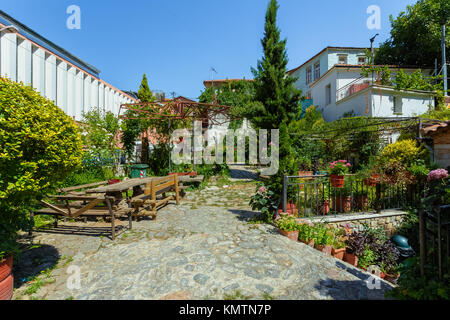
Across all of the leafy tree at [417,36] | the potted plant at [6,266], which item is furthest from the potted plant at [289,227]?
the leafy tree at [417,36]

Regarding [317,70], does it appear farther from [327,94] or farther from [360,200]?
[360,200]

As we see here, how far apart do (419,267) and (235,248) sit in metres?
2.46

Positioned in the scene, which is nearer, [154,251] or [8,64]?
[154,251]

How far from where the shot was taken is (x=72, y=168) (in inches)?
122

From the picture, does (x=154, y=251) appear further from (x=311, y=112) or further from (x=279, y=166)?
(x=311, y=112)

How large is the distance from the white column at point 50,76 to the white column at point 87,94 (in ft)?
6.61

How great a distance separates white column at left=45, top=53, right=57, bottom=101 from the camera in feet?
29.5

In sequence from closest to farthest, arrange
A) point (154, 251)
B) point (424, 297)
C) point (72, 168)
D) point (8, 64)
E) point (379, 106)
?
point (424, 297) → point (72, 168) → point (154, 251) → point (8, 64) → point (379, 106)

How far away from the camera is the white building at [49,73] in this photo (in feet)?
24.1

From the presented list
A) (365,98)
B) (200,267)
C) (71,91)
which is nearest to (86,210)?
(200,267)

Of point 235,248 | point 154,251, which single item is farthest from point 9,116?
point 235,248

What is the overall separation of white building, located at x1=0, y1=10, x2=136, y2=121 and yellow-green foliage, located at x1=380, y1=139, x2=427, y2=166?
10573mm

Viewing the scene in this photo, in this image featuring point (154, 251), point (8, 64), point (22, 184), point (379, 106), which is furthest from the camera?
point (379, 106)
